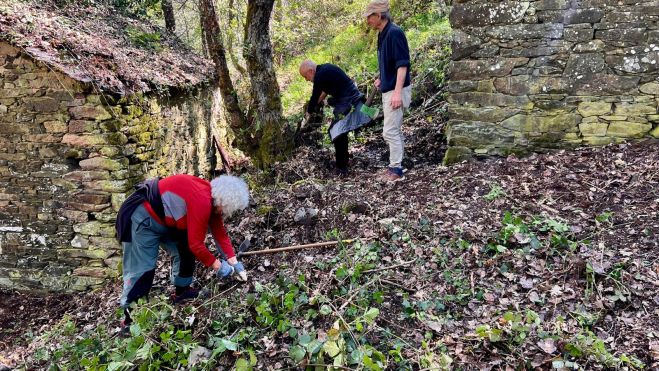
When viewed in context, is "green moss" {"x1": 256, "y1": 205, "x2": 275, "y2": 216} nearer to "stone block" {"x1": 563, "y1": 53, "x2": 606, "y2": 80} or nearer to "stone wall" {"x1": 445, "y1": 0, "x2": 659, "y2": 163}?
"stone wall" {"x1": 445, "y1": 0, "x2": 659, "y2": 163}

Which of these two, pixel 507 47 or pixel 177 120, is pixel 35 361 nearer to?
pixel 177 120

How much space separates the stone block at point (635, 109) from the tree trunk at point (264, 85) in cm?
430

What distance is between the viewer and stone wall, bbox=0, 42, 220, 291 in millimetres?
4953

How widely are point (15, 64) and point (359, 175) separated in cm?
403

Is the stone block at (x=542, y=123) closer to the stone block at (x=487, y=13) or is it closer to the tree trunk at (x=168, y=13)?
the stone block at (x=487, y=13)

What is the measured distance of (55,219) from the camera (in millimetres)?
5324

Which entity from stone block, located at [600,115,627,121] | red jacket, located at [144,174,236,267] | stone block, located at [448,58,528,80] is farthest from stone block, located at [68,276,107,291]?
stone block, located at [600,115,627,121]

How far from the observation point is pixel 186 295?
4.04 meters

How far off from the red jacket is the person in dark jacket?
103 inches

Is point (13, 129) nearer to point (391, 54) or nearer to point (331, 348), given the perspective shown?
point (391, 54)

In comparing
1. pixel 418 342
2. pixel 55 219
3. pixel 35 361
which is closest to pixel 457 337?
pixel 418 342

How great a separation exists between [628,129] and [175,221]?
4.82 meters

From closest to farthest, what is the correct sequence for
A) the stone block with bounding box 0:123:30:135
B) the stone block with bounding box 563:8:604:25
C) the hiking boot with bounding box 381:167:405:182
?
the stone block with bounding box 563:8:604:25 → the stone block with bounding box 0:123:30:135 → the hiking boot with bounding box 381:167:405:182

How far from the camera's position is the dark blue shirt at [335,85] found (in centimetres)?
585
